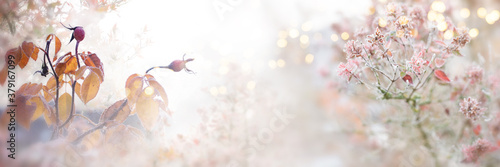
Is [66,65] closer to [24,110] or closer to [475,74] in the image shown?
[24,110]

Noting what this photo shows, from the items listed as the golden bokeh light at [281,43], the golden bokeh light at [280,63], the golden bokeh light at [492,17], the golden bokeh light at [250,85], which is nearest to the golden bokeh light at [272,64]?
the golden bokeh light at [280,63]

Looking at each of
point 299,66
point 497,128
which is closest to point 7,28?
point 497,128

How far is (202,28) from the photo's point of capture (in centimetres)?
124

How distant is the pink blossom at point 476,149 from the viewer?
72 cm

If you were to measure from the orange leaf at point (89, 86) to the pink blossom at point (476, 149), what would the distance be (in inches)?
33.6

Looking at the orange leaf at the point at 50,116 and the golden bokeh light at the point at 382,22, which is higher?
the golden bokeh light at the point at 382,22

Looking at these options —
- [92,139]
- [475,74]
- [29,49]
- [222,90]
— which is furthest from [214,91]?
[475,74]

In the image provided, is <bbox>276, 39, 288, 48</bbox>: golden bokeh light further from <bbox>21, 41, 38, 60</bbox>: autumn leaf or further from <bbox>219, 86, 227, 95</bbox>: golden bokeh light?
<bbox>21, 41, 38, 60</bbox>: autumn leaf

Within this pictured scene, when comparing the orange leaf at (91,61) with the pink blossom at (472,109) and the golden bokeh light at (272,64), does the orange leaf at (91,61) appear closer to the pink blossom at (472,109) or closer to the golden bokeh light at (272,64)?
the pink blossom at (472,109)

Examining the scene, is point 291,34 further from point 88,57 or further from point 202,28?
point 88,57

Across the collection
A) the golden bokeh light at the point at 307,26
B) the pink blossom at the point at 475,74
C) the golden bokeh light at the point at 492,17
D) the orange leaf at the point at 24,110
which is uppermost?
the golden bokeh light at the point at 307,26

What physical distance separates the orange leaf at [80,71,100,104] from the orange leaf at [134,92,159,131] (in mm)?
83

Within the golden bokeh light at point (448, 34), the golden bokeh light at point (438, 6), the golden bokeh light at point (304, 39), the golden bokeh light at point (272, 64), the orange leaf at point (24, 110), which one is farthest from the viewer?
the golden bokeh light at point (272, 64)

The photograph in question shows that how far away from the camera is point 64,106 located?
23.0 inches
